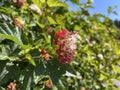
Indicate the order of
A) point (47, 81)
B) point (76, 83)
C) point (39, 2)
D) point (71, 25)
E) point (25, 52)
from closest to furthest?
point (25, 52)
point (47, 81)
point (39, 2)
point (76, 83)
point (71, 25)

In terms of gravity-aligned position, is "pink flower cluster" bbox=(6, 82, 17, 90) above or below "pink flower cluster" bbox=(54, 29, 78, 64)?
below

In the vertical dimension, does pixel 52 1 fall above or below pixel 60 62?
above

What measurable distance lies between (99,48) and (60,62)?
279cm

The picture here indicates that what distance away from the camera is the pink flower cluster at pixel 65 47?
192 centimetres

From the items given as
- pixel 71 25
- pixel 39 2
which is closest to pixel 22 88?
pixel 39 2

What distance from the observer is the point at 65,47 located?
193 cm

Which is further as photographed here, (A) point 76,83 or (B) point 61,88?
(A) point 76,83

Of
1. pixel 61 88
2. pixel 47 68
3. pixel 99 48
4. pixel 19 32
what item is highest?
pixel 19 32

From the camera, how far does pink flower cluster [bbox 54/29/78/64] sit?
6.30 ft

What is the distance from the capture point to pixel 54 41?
197 cm

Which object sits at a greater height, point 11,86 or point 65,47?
point 65,47

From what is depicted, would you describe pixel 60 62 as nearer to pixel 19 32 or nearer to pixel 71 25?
pixel 19 32

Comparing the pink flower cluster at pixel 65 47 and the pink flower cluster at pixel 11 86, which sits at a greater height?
the pink flower cluster at pixel 65 47

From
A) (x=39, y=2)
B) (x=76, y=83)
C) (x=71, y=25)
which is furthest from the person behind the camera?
(x=71, y=25)
